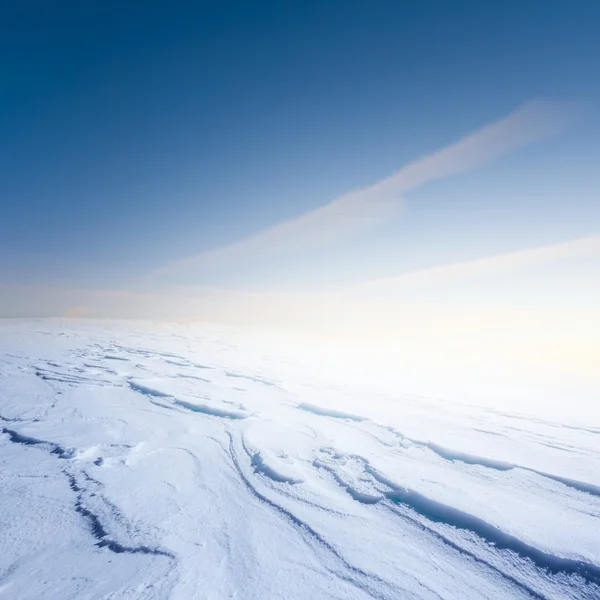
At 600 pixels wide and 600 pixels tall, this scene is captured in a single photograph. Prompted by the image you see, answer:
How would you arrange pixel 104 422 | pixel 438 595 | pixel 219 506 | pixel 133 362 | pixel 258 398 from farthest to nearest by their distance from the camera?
1. pixel 133 362
2. pixel 258 398
3. pixel 104 422
4. pixel 219 506
5. pixel 438 595

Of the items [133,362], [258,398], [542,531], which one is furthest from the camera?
[133,362]

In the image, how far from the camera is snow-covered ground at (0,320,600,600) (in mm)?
1782

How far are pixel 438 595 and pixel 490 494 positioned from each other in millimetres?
1421

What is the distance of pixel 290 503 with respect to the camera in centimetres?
256

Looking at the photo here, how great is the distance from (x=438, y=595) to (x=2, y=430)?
531 centimetres

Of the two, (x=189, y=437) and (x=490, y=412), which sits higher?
(x=490, y=412)

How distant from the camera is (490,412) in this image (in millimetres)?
5551

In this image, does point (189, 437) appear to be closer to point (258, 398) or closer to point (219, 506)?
point (219, 506)

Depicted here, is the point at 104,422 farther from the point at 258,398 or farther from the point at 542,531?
the point at 542,531

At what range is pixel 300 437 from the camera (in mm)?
4094

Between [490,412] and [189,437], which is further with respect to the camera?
[490,412]

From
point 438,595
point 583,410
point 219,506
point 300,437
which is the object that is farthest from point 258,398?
point 583,410

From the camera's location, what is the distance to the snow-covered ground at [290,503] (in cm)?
178

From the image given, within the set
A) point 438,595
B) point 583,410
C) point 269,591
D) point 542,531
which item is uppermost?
point 583,410
